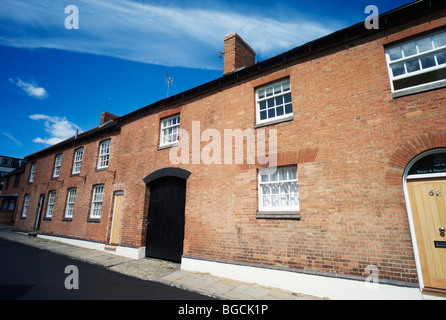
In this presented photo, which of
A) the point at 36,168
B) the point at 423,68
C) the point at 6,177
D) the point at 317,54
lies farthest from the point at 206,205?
→ the point at 6,177

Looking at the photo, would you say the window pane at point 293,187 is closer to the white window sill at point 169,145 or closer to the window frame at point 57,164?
the white window sill at point 169,145

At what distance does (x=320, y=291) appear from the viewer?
535 cm

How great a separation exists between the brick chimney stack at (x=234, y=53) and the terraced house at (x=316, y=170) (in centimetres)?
7

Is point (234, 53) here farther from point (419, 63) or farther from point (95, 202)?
point (95, 202)

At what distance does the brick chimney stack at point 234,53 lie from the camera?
9.79 meters

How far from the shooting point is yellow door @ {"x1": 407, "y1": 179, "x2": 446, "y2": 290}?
4547mm

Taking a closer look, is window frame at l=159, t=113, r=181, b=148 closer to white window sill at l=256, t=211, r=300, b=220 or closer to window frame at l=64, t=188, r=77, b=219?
white window sill at l=256, t=211, r=300, b=220

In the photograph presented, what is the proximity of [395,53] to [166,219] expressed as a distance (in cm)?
948

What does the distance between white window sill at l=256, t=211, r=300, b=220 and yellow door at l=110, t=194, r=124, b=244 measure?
777 centimetres

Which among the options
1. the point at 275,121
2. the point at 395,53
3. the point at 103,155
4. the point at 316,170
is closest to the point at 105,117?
the point at 103,155

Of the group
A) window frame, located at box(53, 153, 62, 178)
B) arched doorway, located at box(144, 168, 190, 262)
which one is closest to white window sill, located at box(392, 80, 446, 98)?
arched doorway, located at box(144, 168, 190, 262)

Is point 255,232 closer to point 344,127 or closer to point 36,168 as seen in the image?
point 344,127

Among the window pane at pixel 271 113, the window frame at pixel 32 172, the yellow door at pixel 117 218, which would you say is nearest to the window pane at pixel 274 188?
the window pane at pixel 271 113

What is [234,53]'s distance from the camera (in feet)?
32.2
